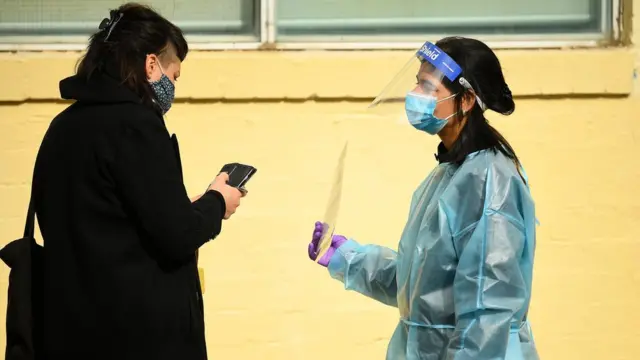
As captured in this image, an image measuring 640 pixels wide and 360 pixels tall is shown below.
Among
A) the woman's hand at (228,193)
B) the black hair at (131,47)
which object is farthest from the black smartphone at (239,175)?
the black hair at (131,47)

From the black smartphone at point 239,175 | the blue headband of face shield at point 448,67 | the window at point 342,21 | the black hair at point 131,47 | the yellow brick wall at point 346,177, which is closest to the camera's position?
the black hair at point 131,47

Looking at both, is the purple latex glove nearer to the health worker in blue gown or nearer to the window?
the health worker in blue gown

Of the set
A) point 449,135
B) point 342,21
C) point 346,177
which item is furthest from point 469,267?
point 342,21

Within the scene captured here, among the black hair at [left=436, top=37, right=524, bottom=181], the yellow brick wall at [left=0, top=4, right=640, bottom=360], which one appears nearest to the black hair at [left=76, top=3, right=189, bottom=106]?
the black hair at [left=436, top=37, right=524, bottom=181]

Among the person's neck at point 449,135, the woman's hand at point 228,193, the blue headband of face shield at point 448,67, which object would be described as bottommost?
the woman's hand at point 228,193

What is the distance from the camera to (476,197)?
270cm

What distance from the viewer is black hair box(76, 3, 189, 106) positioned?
2.71 m

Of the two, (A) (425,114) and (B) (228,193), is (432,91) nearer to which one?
(A) (425,114)

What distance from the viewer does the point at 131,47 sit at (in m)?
2.73

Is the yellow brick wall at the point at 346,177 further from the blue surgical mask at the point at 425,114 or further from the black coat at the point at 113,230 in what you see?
the black coat at the point at 113,230

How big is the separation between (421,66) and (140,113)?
83 centimetres

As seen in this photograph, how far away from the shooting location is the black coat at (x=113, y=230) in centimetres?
260

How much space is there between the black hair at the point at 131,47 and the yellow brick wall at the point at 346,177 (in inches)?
59.6

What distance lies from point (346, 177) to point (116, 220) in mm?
1855
